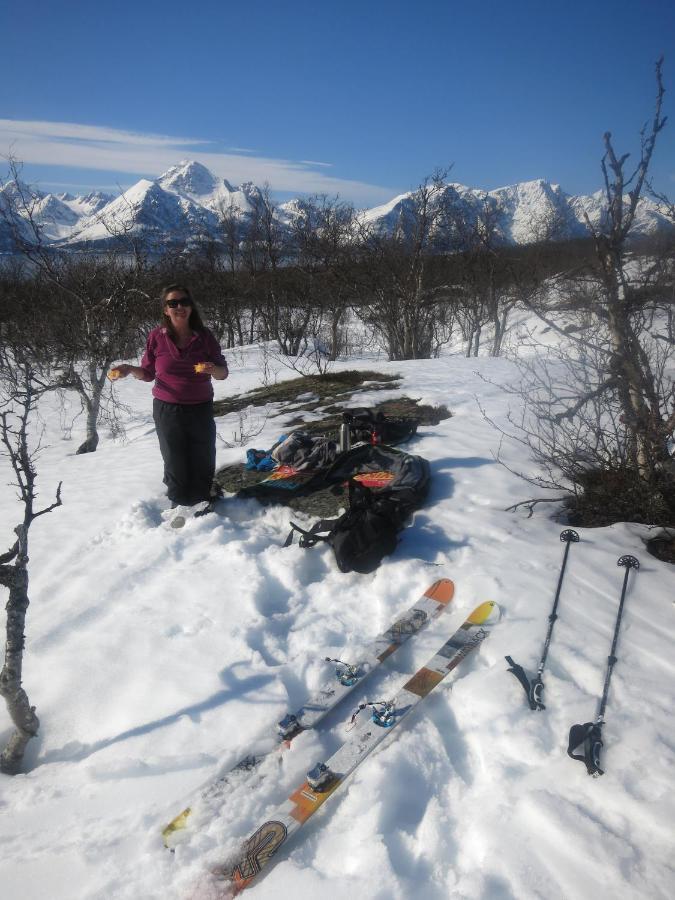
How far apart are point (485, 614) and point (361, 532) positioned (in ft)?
3.41

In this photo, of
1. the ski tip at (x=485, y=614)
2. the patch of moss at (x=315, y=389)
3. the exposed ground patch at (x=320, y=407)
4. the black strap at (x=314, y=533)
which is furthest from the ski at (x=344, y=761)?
the patch of moss at (x=315, y=389)

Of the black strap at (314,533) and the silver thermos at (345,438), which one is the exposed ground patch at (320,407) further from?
the silver thermos at (345,438)

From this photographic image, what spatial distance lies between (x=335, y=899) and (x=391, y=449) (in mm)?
3752

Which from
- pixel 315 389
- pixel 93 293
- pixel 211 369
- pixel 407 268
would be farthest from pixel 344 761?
pixel 407 268

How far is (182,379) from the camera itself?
4.19 metres

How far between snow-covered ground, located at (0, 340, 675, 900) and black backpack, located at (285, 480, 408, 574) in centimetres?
11

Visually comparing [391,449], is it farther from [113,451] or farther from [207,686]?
[113,451]

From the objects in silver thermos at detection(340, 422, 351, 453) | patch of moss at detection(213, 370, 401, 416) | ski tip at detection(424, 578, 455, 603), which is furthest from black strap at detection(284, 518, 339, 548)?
patch of moss at detection(213, 370, 401, 416)

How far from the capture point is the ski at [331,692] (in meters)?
2.17

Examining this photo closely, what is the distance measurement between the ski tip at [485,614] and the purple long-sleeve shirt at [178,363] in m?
2.71

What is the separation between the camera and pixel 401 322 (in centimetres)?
1825

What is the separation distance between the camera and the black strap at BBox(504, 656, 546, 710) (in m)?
2.38

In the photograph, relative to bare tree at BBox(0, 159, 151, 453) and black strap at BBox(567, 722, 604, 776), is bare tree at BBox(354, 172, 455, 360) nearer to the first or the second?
bare tree at BBox(0, 159, 151, 453)

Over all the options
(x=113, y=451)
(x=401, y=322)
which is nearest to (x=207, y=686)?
(x=113, y=451)
